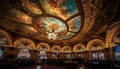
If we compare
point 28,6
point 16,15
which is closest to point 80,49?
point 16,15

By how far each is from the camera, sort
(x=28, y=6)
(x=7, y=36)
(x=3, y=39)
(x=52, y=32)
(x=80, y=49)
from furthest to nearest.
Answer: (x=80, y=49)
(x=7, y=36)
(x=3, y=39)
(x=52, y=32)
(x=28, y=6)

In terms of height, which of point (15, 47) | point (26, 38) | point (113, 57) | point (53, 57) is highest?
point (26, 38)

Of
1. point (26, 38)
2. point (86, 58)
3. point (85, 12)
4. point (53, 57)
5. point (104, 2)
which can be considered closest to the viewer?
point (104, 2)

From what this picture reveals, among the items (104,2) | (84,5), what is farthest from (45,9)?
(104,2)

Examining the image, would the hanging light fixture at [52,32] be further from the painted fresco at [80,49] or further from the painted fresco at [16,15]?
the painted fresco at [80,49]

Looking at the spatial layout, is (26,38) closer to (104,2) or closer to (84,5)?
(84,5)

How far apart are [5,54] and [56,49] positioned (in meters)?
11.5

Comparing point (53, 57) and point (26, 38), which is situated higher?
point (26, 38)

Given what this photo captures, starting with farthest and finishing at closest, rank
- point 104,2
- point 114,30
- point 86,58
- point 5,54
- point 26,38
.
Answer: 1. point 86,58
2. point 26,38
3. point 5,54
4. point 114,30
5. point 104,2

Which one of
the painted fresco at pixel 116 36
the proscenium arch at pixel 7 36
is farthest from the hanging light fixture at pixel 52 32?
the painted fresco at pixel 116 36

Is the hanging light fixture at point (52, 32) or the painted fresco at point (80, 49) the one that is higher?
the hanging light fixture at point (52, 32)

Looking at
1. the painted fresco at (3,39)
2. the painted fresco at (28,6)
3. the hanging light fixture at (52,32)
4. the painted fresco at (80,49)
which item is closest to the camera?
the painted fresco at (28,6)

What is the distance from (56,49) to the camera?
68.6 feet

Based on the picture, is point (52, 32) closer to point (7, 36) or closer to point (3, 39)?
point (7, 36)
